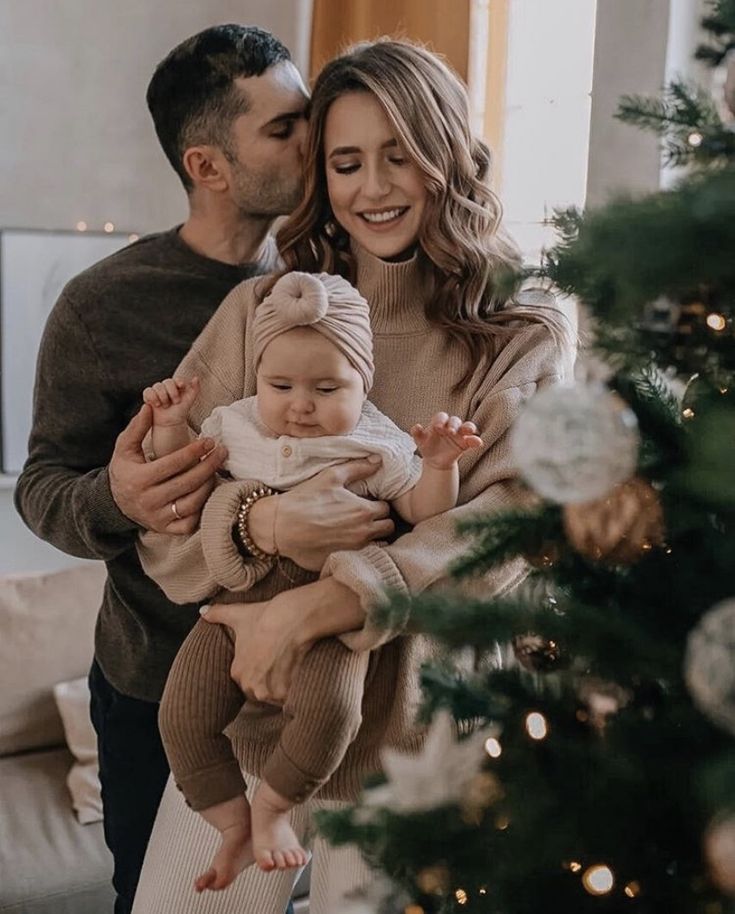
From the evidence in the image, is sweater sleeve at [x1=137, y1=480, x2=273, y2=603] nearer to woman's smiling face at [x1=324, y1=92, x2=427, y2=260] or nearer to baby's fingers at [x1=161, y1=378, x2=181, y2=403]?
baby's fingers at [x1=161, y1=378, x2=181, y2=403]

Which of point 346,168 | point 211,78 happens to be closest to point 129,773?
point 346,168

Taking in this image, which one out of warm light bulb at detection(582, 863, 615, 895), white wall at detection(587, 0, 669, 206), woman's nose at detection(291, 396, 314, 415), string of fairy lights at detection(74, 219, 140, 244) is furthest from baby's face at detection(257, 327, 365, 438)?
string of fairy lights at detection(74, 219, 140, 244)

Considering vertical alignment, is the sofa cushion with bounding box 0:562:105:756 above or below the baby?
below

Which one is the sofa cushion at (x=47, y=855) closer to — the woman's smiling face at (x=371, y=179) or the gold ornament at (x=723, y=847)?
the woman's smiling face at (x=371, y=179)

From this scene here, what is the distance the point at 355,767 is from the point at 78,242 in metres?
2.25

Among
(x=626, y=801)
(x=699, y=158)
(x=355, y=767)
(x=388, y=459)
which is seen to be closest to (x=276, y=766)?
(x=355, y=767)

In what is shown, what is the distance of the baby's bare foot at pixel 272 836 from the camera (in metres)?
1.25

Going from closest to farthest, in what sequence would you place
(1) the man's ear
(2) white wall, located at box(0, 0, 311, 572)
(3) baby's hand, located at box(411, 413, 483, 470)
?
(3) baby's hand, located at box(411, 413, 483, 470) < (1) the man's ear < (2) white wall, located at box(0, 0, 311, 572)

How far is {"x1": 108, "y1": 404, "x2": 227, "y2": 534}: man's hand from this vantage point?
1.39m

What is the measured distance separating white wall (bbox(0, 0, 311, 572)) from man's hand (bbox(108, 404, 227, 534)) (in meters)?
1.85

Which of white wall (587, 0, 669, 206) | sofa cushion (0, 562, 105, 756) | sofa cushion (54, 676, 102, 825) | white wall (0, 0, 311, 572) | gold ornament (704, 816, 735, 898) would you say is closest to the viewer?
gold ornament (704, 816, 735, 898)

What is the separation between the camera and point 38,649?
9.61ft

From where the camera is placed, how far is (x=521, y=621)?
0.69 m

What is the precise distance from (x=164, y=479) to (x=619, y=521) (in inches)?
31.1
